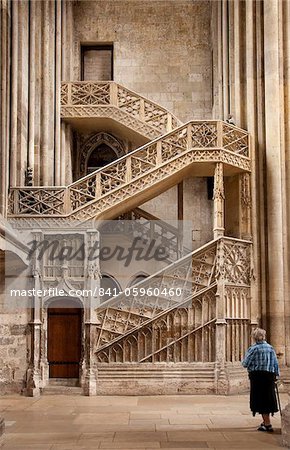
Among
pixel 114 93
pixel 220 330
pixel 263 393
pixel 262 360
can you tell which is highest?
pixel 114 93

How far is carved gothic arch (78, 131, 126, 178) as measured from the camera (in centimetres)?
2205

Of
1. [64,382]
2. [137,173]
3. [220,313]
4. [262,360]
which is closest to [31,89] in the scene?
[137,173]

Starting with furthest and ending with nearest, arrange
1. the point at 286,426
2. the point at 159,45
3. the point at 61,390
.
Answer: the point at 159,45, the point at 61,390, the point at 286,426

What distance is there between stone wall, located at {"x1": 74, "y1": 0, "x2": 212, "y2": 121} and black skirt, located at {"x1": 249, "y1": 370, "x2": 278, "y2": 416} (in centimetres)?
1325

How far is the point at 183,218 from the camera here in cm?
2159

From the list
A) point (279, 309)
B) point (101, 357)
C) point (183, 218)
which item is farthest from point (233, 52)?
point (101, 357)

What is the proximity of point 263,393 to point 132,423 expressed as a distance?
2129mm

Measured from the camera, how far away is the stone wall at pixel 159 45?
888 inches

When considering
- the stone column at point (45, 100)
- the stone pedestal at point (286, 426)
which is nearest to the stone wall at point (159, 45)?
the stone column at point (45, 100)

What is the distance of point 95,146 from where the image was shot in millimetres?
22219

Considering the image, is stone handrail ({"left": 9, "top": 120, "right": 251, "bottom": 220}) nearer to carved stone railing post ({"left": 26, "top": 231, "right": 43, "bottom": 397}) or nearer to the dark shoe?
carved stone railing post ({"left": 26, "top": 231, "right": 43, "bottom": 397})

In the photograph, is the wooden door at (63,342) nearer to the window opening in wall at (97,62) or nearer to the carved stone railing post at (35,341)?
the carved stone railing post at (35,341)

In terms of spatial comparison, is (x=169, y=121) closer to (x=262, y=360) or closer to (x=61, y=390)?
(x=61, y=390)

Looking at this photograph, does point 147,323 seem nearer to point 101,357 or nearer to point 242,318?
point 101,357
